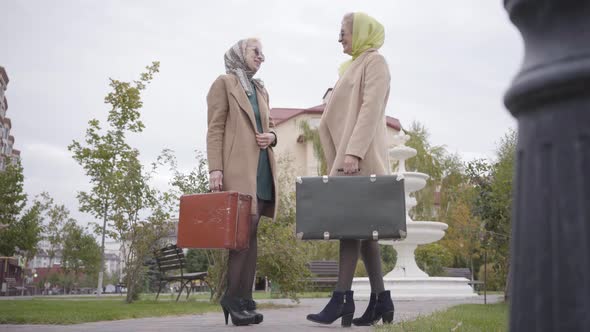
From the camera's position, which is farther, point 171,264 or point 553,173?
point 171,264

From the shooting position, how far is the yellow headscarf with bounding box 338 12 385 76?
4344mm

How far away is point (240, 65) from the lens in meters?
4.81

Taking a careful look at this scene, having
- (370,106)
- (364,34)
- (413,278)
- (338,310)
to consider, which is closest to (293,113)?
(413,278)

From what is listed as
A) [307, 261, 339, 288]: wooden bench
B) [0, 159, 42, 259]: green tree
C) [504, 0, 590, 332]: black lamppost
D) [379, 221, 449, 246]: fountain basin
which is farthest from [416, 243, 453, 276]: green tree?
[504, 0, 590, 332]: black lamppost

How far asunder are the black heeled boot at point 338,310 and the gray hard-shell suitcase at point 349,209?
54cm

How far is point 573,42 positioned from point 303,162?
5012cm

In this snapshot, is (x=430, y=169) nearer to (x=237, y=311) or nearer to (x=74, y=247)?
(x=74, y=247)

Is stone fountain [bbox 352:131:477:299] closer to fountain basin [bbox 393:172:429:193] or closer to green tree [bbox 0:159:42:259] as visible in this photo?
fountain basin [bbox 393:172:429:193]

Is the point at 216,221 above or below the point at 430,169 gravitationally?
below

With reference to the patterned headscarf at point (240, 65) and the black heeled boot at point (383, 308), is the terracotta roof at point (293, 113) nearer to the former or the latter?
the patterned headscarf at point (240, 65)

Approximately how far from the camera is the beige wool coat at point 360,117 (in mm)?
4039

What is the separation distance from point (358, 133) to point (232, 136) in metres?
1.08

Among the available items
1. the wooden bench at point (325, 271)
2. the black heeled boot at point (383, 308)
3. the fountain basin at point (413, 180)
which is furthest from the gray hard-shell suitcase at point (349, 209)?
the wooden bench at point (325, 271)

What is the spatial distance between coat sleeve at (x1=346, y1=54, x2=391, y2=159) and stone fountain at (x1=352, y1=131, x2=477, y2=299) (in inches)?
330
